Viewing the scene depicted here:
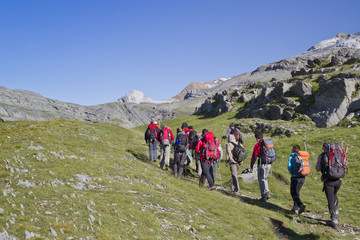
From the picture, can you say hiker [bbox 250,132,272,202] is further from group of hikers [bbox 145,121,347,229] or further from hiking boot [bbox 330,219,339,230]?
hiking boot [bbox 330,219,339,230]

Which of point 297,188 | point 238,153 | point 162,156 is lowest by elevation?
point 297,188

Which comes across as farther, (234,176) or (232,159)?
(234,176)

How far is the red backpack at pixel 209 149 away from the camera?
52.9 feet

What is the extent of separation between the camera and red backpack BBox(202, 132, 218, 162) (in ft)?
52.9

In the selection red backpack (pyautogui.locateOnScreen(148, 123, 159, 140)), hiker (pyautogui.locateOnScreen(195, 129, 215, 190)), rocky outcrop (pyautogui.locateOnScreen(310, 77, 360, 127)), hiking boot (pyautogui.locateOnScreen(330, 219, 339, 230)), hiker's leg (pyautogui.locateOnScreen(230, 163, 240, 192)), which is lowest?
hiking boot (pyautogui.locateOnScreen(330, 219, 339, 230))

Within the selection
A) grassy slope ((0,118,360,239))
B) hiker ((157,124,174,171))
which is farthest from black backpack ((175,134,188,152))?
grassy slope ((0,118,360,239))

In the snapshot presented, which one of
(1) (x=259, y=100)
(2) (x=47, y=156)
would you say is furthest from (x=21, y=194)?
(1) (x=259, y=100)

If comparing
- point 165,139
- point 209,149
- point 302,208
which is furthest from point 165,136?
point 302,208

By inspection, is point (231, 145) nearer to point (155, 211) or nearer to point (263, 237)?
point (263, 237)

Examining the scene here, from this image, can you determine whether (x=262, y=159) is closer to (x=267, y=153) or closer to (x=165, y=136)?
(x=267, y=153)

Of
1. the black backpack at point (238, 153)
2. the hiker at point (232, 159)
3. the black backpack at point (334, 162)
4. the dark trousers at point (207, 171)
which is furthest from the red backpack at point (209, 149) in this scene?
the black backpack at point (334, 162)

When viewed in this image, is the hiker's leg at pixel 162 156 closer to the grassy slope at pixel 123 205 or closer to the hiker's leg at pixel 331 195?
the grassy slope at pixel 123 205

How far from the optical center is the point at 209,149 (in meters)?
16.2

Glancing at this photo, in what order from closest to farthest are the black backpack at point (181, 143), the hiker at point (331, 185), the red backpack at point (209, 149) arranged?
the hiker at point (331, 185)
the red backpack at point (209, 149)
the black backpack at point (181, 143)
